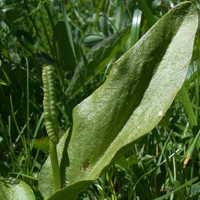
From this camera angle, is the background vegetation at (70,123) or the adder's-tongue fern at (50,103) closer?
the adder's-tongue fern at (50,103)

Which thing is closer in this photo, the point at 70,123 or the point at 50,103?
the point at 50,103

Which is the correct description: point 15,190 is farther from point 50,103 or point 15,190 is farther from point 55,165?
point 50,103

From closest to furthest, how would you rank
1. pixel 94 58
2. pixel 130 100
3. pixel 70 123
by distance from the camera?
pixel 130 100 → pixel 70 123 → pixel 94 58

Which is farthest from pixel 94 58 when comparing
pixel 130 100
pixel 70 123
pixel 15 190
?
pixel 15 190

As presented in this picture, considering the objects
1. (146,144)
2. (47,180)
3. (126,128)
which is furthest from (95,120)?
(146,144)

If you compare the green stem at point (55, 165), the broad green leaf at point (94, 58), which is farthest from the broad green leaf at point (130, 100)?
the broad green leaf at point (94, 58)

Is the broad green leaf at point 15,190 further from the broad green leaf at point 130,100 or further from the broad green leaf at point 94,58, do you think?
the broad green leaf at point 94,58
